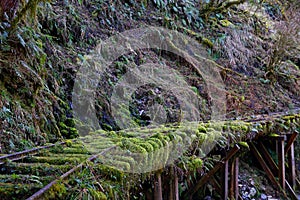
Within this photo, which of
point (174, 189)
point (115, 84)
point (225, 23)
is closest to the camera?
point (174, 189)

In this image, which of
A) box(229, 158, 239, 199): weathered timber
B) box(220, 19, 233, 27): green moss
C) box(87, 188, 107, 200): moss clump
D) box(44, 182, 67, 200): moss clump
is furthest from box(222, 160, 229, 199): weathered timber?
box(220, 19, 233, 27): green moss

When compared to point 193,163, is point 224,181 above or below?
below

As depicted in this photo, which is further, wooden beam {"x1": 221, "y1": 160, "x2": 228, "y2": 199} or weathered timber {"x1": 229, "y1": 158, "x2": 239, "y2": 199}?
weathered timber {"x1": 229, "y1": 158, "x2": 239, "y2": 199}

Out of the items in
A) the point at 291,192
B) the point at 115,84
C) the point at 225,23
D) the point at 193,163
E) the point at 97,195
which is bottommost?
the point at 291,192

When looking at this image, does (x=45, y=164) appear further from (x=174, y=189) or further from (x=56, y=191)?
(x=174, y=189)

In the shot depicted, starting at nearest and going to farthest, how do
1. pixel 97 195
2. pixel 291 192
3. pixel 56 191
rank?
1. pixel 56 191
2. pixel 97 195
3. pixel 291 192

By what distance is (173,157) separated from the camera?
157 inches

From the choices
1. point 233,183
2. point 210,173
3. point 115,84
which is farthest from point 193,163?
point 233,183

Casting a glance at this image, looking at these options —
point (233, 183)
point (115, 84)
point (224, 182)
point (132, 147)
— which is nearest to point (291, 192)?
point (233, 183)

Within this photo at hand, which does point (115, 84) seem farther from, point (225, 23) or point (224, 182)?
point (225, 23)

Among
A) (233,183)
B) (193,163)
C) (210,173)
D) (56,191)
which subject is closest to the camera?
(56,191)

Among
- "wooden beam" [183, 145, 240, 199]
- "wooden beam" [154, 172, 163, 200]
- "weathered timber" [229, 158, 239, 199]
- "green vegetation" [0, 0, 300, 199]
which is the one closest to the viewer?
"green vegetation" [0, 0, 300, 199]

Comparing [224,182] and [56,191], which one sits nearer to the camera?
[56,191]

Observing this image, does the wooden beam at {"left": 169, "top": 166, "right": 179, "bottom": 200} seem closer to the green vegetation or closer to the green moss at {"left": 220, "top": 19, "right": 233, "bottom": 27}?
the green vegetation
